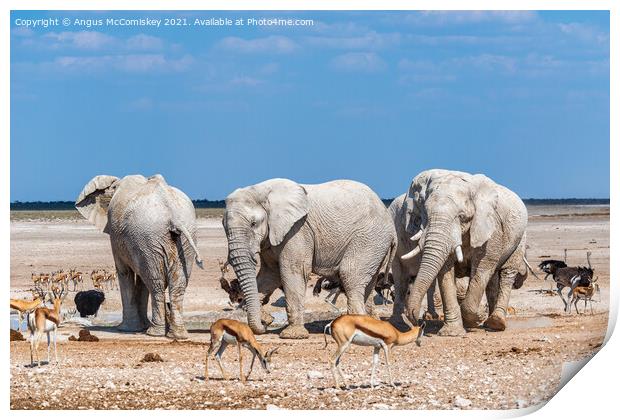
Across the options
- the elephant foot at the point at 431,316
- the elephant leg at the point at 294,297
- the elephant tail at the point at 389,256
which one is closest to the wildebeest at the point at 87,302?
the elephant leg at the point at 294,297

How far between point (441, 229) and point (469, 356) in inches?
84.8

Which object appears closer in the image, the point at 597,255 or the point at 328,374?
the point at 328,374

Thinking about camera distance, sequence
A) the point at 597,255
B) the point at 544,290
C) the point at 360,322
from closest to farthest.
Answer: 1. the point at 360,322
2. the point at 544,290
3. the point at 597,255

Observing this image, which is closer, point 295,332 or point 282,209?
point 295,332

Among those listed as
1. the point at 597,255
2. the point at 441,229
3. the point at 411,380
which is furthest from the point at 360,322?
the point at 597,255

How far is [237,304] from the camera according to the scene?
73.5ft

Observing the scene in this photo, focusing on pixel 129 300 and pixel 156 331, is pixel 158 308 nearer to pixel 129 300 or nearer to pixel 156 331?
pixel 156 331

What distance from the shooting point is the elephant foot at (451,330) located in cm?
1859

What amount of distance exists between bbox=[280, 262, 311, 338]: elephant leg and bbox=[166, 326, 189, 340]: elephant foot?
1.30m

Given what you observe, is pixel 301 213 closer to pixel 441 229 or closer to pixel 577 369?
pixel 441 229

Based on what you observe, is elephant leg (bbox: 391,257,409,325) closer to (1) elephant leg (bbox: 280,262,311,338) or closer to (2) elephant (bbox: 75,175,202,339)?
(1) elephant leg (bbox: 280,262,311,338)

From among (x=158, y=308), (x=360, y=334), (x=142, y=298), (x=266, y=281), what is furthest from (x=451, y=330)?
(x=360, y=334)

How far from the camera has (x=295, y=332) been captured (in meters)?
18.4

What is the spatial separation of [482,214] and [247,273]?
10.9ft
